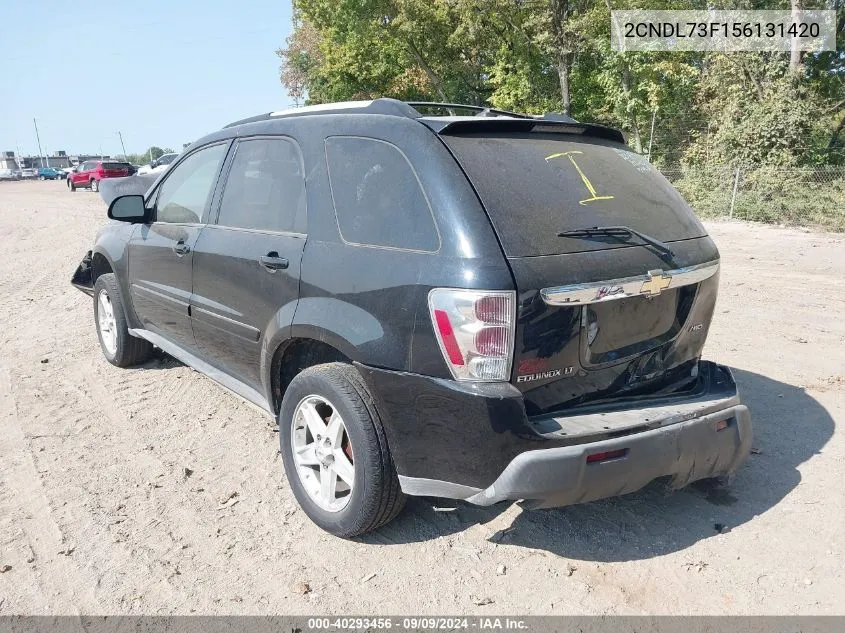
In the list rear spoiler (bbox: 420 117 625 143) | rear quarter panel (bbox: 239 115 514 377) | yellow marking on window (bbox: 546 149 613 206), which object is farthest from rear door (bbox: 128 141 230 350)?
yellow marking on window (bbox: 546 149 613 206)

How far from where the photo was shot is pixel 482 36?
28.8 metres

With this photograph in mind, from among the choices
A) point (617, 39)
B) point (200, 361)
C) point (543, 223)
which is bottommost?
point (200, 361)

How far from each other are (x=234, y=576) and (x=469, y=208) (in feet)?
5.97

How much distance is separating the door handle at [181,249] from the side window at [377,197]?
4.50 ft

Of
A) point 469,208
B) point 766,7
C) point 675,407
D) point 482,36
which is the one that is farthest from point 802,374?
point 482,36

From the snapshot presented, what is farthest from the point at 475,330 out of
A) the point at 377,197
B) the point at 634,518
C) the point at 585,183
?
the point at 634,518

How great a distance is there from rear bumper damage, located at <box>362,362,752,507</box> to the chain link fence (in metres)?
13.9

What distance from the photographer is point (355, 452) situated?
288cm

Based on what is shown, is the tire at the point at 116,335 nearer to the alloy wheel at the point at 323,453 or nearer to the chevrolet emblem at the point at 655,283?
the alloy wheel at the point at 323,453

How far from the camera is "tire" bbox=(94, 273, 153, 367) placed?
17.5 feet

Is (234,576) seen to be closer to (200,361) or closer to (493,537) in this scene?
(493,537)

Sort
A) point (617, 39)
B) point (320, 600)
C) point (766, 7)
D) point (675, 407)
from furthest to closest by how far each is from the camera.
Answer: point (617, 39), point (766, 7), point (675, 407), point (320, 600)

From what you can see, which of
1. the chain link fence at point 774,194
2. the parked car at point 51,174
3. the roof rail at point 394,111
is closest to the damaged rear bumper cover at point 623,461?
the roof rail at point 394,111

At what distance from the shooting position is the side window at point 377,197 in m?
2.78
